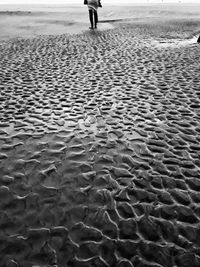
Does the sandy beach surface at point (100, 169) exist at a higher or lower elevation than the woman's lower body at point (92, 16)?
lower

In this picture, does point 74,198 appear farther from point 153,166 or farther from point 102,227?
point 153,166

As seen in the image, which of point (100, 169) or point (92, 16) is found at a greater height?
point (92, 16)

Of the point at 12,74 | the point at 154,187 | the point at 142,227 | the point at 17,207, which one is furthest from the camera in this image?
the point at 12,74

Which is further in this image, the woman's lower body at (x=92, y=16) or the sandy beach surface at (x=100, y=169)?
the woman's lower body at (x=92, y=16)

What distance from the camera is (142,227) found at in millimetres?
2463

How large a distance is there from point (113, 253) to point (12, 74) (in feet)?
16.4

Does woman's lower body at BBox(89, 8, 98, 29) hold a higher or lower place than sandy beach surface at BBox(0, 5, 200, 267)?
higher

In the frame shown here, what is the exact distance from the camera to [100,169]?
3.13 m

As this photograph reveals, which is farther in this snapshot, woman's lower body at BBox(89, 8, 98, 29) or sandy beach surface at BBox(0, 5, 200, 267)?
woman's lower body at BBox(89, 8, 98, 29)

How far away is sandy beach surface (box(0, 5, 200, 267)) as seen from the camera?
2303 mm

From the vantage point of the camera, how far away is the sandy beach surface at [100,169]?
2.30 metres

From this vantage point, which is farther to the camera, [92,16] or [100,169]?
[92,16]

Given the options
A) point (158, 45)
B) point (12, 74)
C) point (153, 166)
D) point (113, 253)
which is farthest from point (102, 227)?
point (158, 45)

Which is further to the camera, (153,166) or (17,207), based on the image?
(153,166)
